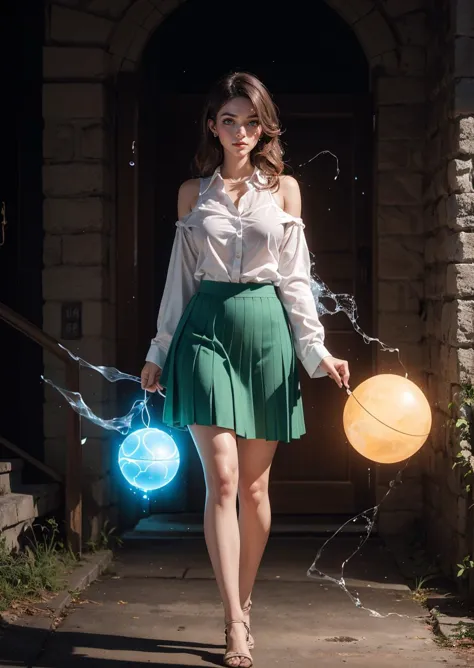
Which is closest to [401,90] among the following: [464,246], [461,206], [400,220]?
[400,220]

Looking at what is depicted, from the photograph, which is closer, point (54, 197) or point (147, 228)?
point (54, 197)

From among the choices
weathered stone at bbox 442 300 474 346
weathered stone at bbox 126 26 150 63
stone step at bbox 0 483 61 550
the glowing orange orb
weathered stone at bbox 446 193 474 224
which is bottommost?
stone step at bbox 0 483 61 550

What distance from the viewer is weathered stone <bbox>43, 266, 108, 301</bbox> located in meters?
6.17

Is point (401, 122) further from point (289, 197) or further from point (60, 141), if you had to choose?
point (289, 197)

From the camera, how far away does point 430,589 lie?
5211 mm

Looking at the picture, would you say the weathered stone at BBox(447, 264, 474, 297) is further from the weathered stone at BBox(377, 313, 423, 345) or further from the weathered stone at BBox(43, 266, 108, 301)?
the weathered stone at BBox(43, 266, 108, 301)

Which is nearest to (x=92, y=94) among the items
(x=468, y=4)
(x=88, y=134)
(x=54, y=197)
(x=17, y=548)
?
(x=88, y=134)

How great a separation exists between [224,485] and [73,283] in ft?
8.84

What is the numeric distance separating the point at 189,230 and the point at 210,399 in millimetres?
665

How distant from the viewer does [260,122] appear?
4020 mm

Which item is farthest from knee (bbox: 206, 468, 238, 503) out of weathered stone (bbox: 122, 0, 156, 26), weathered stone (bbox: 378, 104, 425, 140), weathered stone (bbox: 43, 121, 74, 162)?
weathered stone (bbox: 122, 0, 156, 26)

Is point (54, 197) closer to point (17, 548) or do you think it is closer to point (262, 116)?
point (17, 548)

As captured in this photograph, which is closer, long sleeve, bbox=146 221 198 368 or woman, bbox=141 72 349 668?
woman, bbox=141 72 349 668

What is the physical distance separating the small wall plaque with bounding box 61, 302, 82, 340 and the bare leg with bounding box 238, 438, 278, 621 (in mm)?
2354
